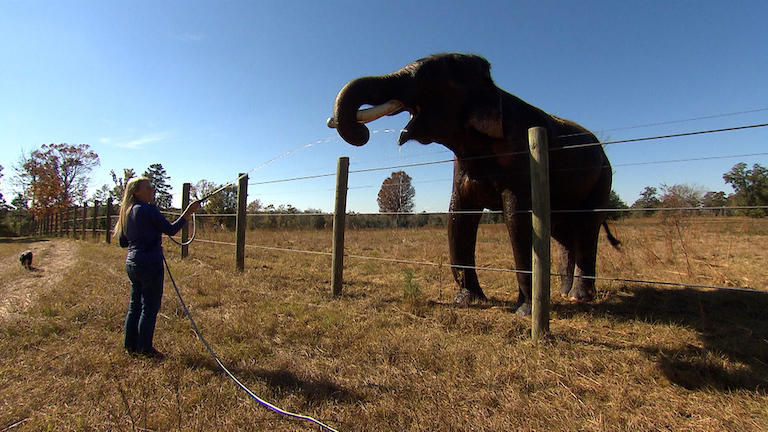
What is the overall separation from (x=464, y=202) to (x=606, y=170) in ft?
7.16

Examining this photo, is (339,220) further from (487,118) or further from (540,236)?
(540,236)

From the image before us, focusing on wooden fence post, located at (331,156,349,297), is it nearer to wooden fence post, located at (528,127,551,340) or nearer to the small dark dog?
wooden fence post, located at (528,127,551,340)

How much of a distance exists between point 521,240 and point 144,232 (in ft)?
10.5

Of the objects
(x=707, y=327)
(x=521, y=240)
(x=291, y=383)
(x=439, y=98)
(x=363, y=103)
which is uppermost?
(x=439, y=98)

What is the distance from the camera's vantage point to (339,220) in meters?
4.72

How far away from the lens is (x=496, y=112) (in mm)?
3352

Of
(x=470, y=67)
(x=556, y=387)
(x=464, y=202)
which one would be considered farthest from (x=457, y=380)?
(x=470, y=67)

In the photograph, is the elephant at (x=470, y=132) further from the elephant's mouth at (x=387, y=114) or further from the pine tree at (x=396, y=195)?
the pine tree at (x=396, y=195)

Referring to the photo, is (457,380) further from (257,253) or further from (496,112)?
(257,253)

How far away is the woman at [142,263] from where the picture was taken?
263 centimetres

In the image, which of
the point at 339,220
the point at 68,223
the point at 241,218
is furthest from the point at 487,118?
the point at 68,223

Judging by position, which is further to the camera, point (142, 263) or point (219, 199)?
point (219, 199)

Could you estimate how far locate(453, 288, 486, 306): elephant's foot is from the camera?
13.2ft

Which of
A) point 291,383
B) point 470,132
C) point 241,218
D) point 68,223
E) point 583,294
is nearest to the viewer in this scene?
point 291,383
